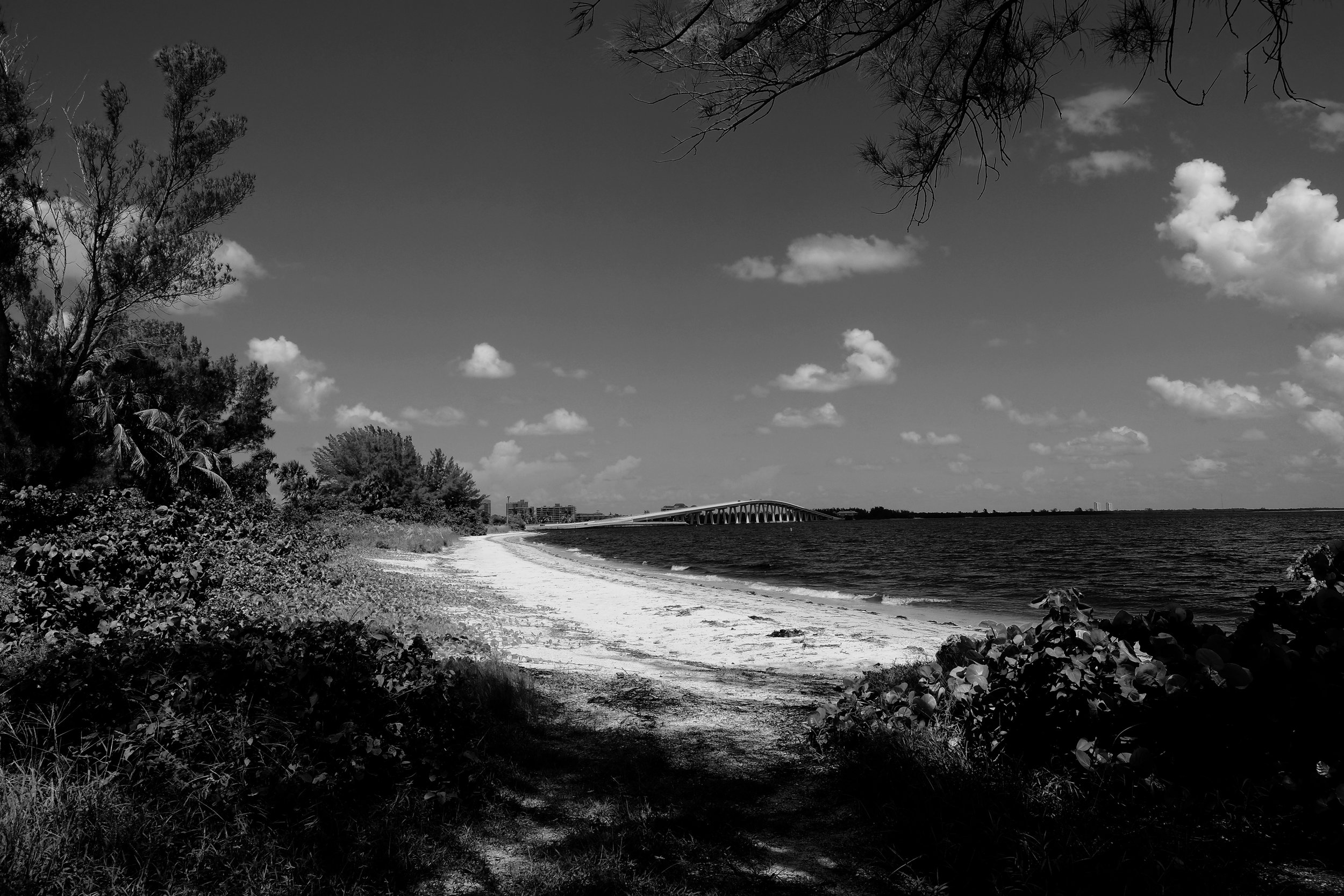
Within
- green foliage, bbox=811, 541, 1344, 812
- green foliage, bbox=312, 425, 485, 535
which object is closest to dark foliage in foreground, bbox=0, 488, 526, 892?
green foliage, bbox=811, 541, 1344, 812

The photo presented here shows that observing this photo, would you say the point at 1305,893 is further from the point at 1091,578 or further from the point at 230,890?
the point at 1091,578

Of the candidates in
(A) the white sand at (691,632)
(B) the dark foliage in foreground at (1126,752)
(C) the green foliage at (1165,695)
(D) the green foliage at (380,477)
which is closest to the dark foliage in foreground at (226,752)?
(B) the dark foliage in foreground at (1126,752)

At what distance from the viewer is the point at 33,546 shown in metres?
6.85

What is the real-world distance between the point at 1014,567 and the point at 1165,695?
37.5 metres

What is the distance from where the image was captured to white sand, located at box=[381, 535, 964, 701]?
26.6 ft

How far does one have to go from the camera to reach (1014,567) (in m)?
37.7

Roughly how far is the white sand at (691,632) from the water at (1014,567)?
9.47 ft

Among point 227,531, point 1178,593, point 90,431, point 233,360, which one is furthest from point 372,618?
point 1178,593

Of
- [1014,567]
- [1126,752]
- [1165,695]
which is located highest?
[1165,695]

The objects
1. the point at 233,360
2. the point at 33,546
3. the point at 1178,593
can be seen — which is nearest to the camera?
the point at 33,546

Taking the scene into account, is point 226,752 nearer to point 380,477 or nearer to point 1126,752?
point 1126,752

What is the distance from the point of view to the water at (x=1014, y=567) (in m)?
24.4

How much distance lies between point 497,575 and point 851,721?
20468 mm

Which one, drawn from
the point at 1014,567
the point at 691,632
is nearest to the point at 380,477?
the point at 1014,567
